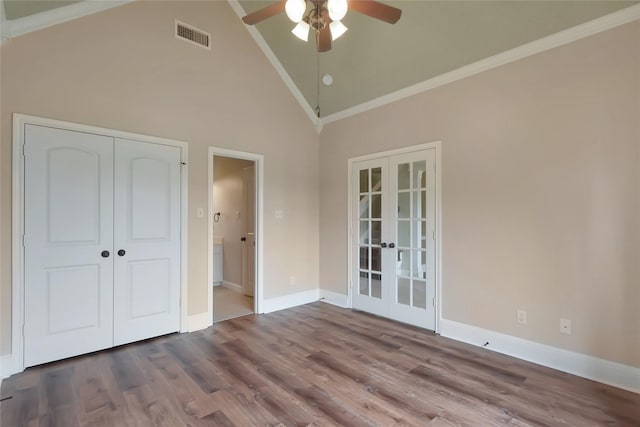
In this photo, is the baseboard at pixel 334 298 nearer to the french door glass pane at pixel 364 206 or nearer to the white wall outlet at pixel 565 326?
the french door glass pane at pixel 364 206

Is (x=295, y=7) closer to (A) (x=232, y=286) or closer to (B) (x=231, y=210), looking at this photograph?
(B) (x=231, y=210)

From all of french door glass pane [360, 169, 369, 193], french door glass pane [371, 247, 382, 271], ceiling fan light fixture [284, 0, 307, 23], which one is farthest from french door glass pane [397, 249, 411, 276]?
ceiling fan light fixture [284, 0, 307, 23]

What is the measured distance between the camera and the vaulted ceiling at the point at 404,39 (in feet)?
8.59

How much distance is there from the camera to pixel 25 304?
2680mm

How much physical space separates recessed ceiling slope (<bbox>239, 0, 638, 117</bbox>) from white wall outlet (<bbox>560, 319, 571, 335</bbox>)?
2534 millimetres

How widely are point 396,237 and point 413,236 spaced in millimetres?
239

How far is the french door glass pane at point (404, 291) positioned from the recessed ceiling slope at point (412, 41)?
2.44 meters

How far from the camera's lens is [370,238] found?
4336 millimetres

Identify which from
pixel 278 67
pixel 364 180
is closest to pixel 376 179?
pixel 364 180

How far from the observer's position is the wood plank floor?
207 centimetres

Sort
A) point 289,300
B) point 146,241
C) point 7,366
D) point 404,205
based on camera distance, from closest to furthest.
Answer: point 7,366, point 146,241, point 404,205, point 289,300

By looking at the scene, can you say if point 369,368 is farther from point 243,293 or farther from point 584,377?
point 243,293

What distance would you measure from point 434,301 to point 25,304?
400 cm

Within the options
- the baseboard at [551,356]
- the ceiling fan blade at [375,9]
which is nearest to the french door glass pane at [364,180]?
the baseboard at [551,356]
